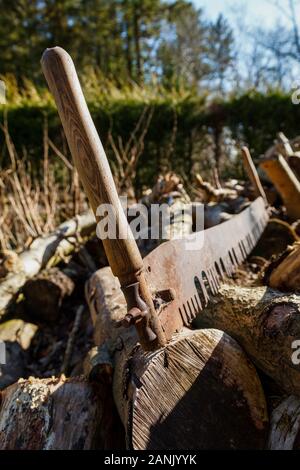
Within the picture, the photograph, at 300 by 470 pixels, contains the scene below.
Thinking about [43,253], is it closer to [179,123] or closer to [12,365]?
[12,365]

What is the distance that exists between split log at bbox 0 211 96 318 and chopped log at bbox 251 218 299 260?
2005 mm

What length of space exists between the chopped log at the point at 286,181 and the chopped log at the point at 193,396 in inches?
110

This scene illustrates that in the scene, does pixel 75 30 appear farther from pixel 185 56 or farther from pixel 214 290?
pixel 214 290

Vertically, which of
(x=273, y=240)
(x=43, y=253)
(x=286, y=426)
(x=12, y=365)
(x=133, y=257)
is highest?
(x=133, y=257)

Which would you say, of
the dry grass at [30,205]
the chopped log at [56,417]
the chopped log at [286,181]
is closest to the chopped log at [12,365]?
the chopped log at [56,417]

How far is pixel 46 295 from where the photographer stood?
379 centimetres

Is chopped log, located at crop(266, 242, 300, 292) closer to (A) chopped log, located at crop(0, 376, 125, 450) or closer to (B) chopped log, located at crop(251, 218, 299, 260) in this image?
(A) chopped log, located at crop(0, 376, 125, 450)

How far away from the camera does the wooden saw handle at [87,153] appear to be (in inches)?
52.7

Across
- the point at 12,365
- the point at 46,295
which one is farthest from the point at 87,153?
the point at 46,295

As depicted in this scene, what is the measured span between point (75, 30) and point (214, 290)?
18.2 meters

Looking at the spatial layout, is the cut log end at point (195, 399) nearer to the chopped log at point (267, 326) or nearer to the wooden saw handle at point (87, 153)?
the chopped log at point (267, 326)

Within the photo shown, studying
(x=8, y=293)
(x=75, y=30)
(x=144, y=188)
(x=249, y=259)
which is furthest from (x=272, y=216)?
(x=75, y=30)

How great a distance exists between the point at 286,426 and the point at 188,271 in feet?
2.62

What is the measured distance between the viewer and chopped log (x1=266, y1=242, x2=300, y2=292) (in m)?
2.19
